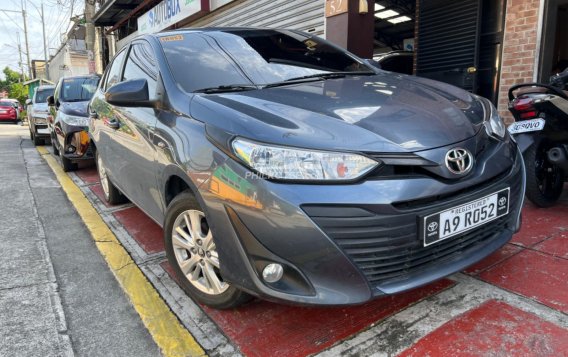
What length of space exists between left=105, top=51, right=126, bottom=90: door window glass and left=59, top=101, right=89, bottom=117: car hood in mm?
2272

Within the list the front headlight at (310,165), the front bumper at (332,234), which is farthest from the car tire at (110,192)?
the front headlight at (310,165)

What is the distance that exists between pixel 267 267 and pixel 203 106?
3.02 feet

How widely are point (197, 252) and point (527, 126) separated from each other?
282cm

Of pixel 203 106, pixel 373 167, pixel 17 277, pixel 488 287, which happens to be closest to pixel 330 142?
pixel 373 167

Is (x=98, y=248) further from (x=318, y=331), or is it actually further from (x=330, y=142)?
(x=330, y=142)

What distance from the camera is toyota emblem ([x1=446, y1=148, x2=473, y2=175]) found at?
1.93 meters

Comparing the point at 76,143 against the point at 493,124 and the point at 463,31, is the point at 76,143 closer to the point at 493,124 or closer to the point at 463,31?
the point at 493,124

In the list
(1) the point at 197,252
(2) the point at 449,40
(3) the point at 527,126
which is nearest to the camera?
Result: (1) the point at 197,252

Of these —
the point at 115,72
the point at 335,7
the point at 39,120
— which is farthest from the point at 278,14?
the point at 39,120

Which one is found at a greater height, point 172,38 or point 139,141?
point 172,38

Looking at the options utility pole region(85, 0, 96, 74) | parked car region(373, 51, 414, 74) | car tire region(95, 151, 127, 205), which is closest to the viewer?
car tire region(95, 151, 127, 205)

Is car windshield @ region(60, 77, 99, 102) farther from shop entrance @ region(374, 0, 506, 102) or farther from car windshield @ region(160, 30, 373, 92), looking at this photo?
shop entrance @ region(374, 0, 506, 102)

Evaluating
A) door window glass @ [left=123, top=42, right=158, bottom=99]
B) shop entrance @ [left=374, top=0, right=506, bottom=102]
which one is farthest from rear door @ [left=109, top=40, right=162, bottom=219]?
shop entrance @ [left=374, top=0, right=506, bottom=102]

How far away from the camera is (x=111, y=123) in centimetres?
361
